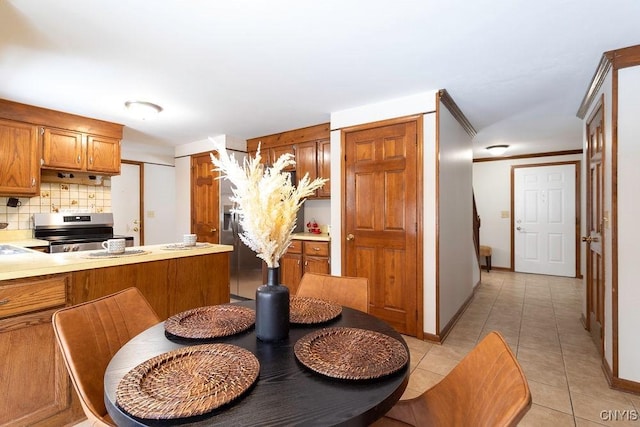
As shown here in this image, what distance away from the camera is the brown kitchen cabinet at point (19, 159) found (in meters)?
2.98

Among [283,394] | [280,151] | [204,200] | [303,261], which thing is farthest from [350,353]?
[204,200]

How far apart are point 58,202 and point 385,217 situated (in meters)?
3.89

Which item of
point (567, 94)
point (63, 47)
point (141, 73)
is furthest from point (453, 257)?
point (63, 47)

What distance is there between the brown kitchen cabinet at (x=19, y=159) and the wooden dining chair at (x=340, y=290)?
3235mm

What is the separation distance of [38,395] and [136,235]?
361 centimetres

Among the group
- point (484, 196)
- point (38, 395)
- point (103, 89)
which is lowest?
point (38, 395)

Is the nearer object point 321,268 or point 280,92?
point 280,92

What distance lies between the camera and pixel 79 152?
3.48 m

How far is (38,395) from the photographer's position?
162 cm

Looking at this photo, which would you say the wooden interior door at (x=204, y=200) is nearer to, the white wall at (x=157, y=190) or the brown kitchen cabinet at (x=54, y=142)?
the white wall at (x=157, y=190)

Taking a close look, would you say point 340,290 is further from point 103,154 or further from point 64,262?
point 103,154

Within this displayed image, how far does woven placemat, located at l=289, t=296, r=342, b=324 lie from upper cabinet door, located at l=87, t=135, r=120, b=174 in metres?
3.39

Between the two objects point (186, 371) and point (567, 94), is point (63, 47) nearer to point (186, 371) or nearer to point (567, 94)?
point (186, 371)

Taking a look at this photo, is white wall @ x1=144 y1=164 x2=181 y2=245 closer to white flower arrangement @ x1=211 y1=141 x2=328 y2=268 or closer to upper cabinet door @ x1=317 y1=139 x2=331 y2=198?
upper cabinet door @ x1=317 y1=139 x2=331 y2=198
